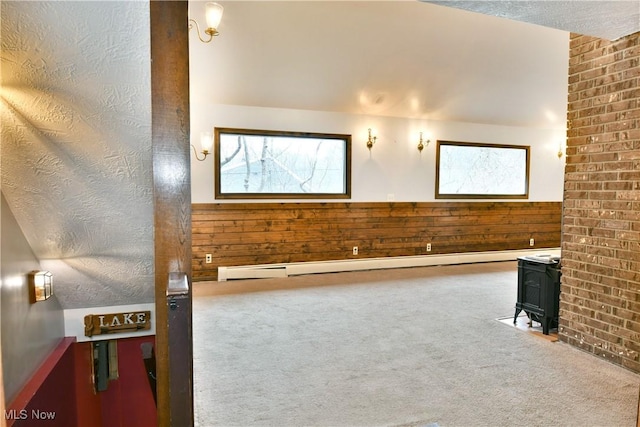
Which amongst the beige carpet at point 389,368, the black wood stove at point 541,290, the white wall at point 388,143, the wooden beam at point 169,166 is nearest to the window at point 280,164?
the white wall at point 388,143

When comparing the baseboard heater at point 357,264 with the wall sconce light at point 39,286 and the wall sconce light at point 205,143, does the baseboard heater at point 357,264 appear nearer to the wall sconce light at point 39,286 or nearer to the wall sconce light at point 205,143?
the wall sconce light at point 205,143

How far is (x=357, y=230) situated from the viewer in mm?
5973

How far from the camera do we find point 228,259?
211 inches

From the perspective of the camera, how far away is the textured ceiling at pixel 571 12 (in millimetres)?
2039

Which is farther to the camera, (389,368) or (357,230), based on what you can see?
(357,230)

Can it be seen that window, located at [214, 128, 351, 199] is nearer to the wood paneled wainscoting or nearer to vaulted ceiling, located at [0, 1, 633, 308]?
the wood paneled wainscoting

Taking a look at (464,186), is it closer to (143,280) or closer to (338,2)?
(338,2)

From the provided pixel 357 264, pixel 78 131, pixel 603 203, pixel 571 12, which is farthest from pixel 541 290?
pixel 78 131

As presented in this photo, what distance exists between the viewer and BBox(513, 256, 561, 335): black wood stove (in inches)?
132

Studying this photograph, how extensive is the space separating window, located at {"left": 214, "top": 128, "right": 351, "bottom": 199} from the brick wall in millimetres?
3226

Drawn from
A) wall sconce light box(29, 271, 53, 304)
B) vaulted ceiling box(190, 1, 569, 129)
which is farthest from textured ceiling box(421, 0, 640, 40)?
wall sconce light box(29, 271, 53, 304)

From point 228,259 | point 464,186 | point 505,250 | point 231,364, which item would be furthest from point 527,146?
point 231,364

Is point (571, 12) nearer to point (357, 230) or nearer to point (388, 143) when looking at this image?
point (388, 143)

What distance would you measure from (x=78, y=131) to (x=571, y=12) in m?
2.56
